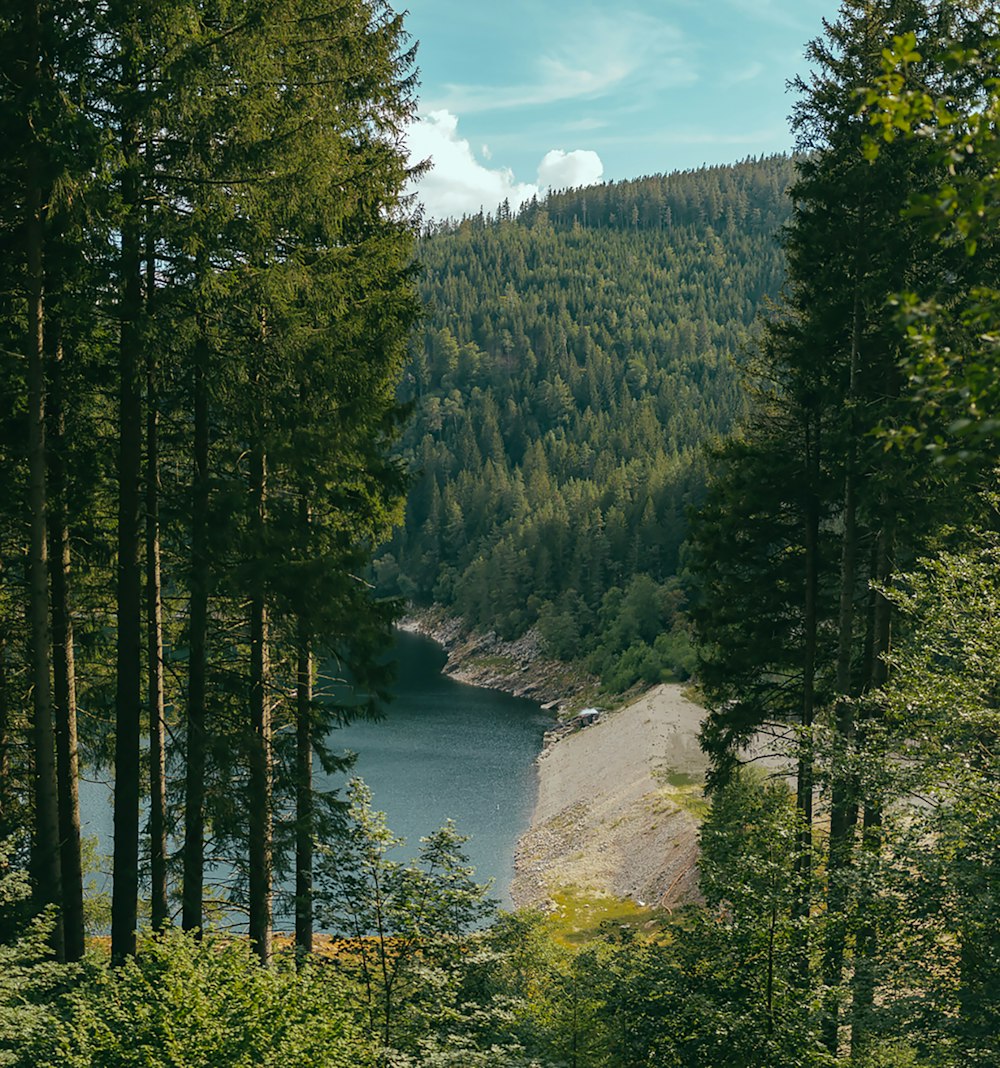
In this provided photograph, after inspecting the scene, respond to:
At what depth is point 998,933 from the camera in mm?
7293

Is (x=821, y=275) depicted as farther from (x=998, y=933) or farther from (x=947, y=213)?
(x=947, y=213)

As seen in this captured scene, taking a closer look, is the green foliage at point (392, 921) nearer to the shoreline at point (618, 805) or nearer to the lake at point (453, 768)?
the shoreline at point (618, 805)

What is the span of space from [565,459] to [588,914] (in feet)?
329

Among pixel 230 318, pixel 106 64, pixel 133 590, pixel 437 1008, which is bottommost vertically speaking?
pixel 437 1008

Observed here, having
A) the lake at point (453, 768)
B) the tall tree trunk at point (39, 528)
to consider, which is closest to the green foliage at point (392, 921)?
the tall tree trunk at point (39, 528)

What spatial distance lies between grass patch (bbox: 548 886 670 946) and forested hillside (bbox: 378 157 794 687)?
1680cm

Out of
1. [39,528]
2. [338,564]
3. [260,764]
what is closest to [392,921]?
[260,764]

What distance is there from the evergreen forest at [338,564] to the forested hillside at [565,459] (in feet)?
8.08

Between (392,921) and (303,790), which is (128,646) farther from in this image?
(392,921)

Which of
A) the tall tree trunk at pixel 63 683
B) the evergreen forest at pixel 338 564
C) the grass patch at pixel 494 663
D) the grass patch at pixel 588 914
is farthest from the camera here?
the grass patch at pixel 494 663

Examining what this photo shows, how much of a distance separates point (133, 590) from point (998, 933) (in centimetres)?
839

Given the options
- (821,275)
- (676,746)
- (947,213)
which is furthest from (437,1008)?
(676,746)

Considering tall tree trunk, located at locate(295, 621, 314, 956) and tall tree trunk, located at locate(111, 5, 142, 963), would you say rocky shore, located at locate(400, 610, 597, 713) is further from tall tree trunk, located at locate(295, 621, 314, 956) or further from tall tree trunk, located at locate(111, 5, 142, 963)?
tall tree trunk, located at locate(111, 5, 142, 963)

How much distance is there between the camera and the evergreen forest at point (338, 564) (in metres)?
7.55
